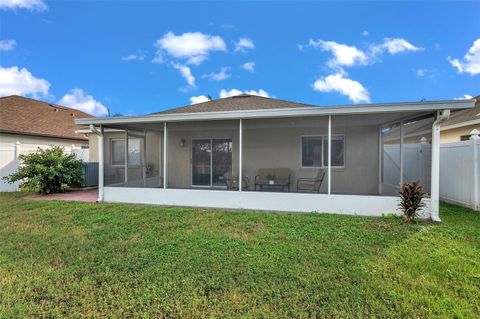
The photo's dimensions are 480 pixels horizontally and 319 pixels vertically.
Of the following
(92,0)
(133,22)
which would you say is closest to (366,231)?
(92,0)

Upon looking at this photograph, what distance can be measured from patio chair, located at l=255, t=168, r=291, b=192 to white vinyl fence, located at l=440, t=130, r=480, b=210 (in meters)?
4.68

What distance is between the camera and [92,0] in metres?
10.0

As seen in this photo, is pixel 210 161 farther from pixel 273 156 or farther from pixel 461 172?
pixel 461 172

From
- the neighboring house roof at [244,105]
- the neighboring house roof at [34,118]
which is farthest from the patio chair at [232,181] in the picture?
the neighboring house roof at [34,118]

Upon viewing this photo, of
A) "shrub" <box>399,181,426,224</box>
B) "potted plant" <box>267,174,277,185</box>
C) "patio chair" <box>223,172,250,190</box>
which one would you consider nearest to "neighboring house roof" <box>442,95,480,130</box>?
"shrub" <box>399,181,426,224</box>

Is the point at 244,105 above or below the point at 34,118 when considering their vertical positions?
below

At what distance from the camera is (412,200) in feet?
18.2

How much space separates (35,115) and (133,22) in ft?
28.4

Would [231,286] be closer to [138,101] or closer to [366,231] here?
[366,231]

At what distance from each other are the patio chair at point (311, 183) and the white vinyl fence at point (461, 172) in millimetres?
3524

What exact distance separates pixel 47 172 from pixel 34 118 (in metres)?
8.20

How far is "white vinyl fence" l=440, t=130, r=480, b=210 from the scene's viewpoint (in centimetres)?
646

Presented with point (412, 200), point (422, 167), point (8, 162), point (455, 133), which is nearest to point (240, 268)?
point (412, 200)

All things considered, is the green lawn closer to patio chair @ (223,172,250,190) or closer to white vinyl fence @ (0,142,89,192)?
patio chair @ (223,172,250,190)
